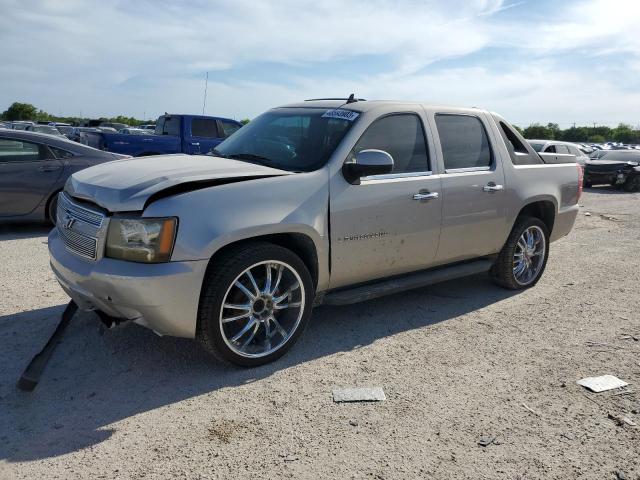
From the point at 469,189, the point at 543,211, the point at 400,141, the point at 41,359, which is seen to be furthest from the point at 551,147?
the point at 41,359

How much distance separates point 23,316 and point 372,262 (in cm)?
282

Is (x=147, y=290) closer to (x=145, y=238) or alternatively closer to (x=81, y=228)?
(x=145, y=238)

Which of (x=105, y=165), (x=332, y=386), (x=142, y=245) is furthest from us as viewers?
(x=105, y=165)

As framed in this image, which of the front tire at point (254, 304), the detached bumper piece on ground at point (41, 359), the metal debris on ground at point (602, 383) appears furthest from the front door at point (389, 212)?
the detached bumper piece on ground at point (41, 359)

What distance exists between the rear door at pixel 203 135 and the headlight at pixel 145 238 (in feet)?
34.3

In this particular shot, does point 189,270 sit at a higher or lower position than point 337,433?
higher

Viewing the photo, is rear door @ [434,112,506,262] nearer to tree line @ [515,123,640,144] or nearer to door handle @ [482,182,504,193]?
door handle @ [482,182,504,193]

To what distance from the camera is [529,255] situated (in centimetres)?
579

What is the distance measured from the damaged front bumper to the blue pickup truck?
9.53 meters

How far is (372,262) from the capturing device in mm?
4270

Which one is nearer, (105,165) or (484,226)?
(105,165)

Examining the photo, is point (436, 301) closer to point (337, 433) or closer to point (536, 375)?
point (536, 375)

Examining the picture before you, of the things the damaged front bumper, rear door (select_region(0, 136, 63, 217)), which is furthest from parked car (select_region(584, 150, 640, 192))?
the damaged front bumper

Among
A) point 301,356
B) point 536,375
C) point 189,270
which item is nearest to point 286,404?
point 301,356
